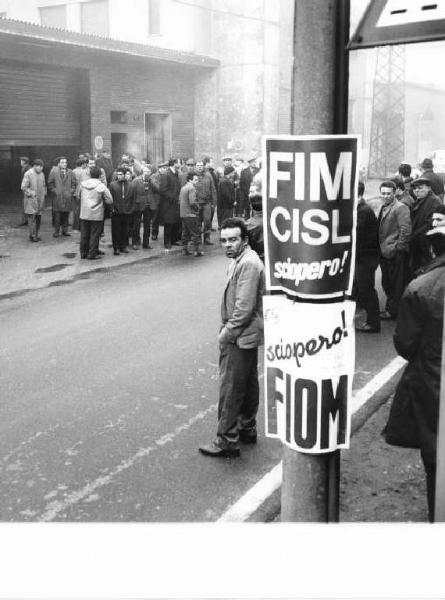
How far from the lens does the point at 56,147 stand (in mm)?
24328

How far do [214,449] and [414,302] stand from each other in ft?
7.39

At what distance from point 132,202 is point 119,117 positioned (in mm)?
11379

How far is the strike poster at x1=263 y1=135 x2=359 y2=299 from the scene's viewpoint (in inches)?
111

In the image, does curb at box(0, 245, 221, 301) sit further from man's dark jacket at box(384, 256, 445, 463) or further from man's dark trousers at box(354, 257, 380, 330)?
man's dark jacket at box(384, 256, 445, 463)

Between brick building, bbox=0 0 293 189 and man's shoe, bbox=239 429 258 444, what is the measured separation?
16466 mm

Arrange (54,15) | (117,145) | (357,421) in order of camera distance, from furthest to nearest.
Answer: (54,15) < (117,145) < (357,421)

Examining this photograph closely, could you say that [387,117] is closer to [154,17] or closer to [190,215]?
[154,17]

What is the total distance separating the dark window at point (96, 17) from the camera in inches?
1280

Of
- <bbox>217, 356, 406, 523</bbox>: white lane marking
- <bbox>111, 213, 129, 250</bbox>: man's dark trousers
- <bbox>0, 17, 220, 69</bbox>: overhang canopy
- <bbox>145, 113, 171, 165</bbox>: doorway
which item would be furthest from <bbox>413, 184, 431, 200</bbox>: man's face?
<bbox>145, 113, 171, 165</bbox>: doorway

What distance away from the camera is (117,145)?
2564 centimetres

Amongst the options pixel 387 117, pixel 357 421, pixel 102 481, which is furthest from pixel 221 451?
pixel 387 117

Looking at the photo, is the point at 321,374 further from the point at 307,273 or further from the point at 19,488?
the point at 19,488

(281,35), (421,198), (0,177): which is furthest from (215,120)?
(421,198)

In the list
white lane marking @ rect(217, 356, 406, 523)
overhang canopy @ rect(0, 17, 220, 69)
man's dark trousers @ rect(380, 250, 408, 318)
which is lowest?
white lane marking @ rect(217, 356, 406, 523)
